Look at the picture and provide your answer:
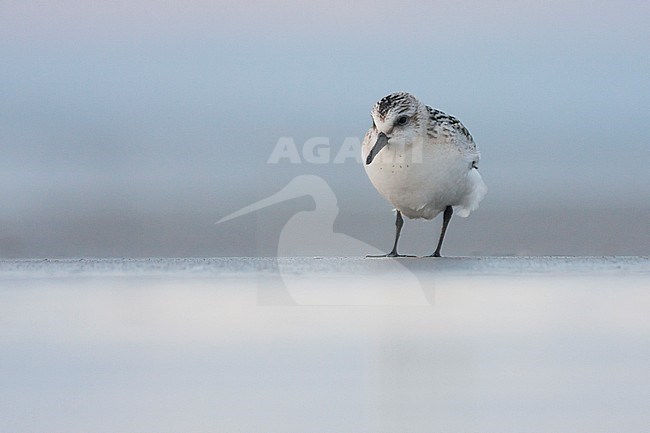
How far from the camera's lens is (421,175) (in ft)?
12.3

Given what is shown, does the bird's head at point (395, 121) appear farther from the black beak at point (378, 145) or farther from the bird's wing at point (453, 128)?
the bird's wing at point (453, 128)

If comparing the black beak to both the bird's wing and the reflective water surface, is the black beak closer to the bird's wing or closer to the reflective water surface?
the bird's wing

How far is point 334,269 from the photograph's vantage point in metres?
3.15

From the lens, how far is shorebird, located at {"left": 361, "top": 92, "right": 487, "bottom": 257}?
3.76m

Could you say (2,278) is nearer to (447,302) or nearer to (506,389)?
(447,302)

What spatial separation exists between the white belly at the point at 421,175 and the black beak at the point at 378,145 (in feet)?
0.19

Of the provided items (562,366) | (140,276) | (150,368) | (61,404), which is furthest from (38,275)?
(562,366)

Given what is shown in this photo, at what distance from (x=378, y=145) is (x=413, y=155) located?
17 centimetres

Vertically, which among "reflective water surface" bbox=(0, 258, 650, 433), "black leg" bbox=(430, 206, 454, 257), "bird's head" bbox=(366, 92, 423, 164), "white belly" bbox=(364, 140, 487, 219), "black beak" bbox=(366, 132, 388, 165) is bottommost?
"reflective water surface" bbox=(0, 258, 650, 433)

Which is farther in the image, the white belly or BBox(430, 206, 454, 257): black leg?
BBox(430, 206, 454, 257): black leg

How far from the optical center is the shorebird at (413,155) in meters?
3.76

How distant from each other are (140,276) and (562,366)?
169 centimetres

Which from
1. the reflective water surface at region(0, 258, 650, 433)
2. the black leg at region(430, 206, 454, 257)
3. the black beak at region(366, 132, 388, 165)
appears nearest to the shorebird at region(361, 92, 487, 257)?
the black beak at region(366, 132, 388, 165)

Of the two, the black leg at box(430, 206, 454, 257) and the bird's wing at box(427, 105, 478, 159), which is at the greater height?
the bird's wing at box(427, 105, 478, 159)
